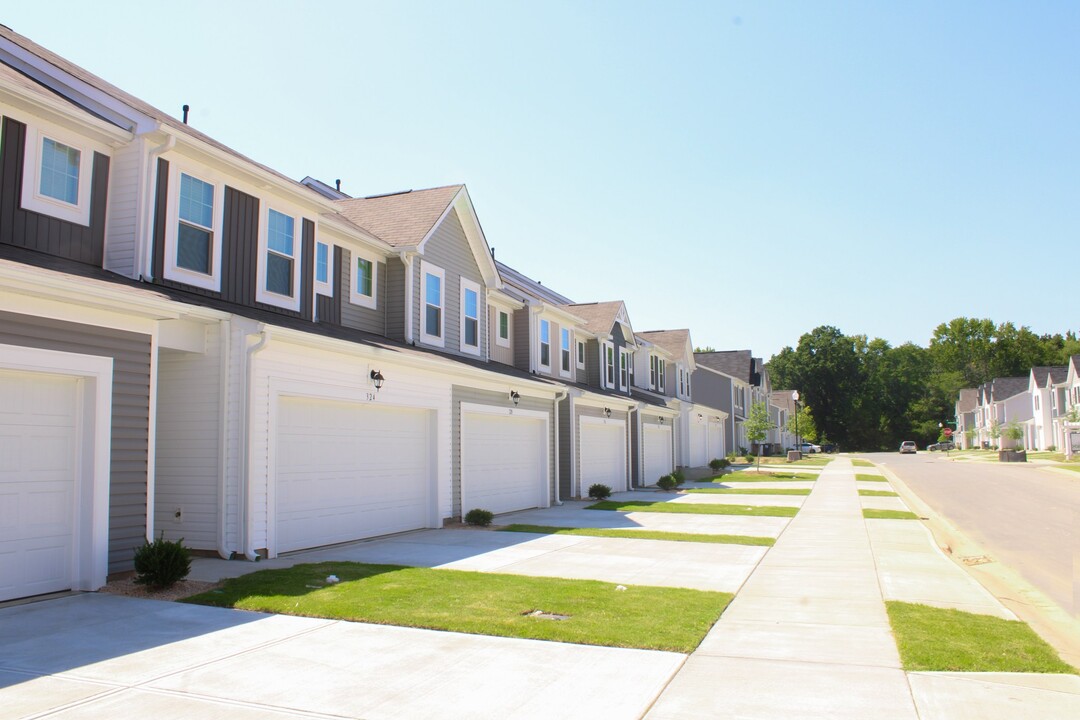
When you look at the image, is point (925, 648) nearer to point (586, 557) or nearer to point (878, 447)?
point (586, 557)

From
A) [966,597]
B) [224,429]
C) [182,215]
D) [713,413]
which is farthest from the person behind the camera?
[713,413]

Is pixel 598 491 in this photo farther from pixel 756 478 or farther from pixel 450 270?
pixel 756 478

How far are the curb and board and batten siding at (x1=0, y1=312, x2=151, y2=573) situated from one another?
9676 millimetres

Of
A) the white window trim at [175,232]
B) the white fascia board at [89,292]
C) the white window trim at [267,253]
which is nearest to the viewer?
the white fascia board at [89,292]

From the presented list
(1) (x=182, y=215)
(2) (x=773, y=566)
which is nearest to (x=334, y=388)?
(1) (x=182, y=215)

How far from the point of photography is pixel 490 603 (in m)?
8.19

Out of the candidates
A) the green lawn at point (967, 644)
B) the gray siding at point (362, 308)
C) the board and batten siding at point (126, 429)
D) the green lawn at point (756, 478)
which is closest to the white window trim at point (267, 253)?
the gray siding at point (362, 308)

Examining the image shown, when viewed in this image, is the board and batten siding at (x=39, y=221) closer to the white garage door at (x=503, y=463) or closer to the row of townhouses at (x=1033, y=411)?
the white garage door at (x=503, y=463)

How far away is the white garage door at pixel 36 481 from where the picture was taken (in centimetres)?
793

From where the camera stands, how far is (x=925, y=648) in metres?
6.60

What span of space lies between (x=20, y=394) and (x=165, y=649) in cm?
355

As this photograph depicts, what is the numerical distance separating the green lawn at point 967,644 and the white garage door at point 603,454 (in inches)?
618

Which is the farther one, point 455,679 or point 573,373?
point 573,373

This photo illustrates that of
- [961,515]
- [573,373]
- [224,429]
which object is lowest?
[961,515]
